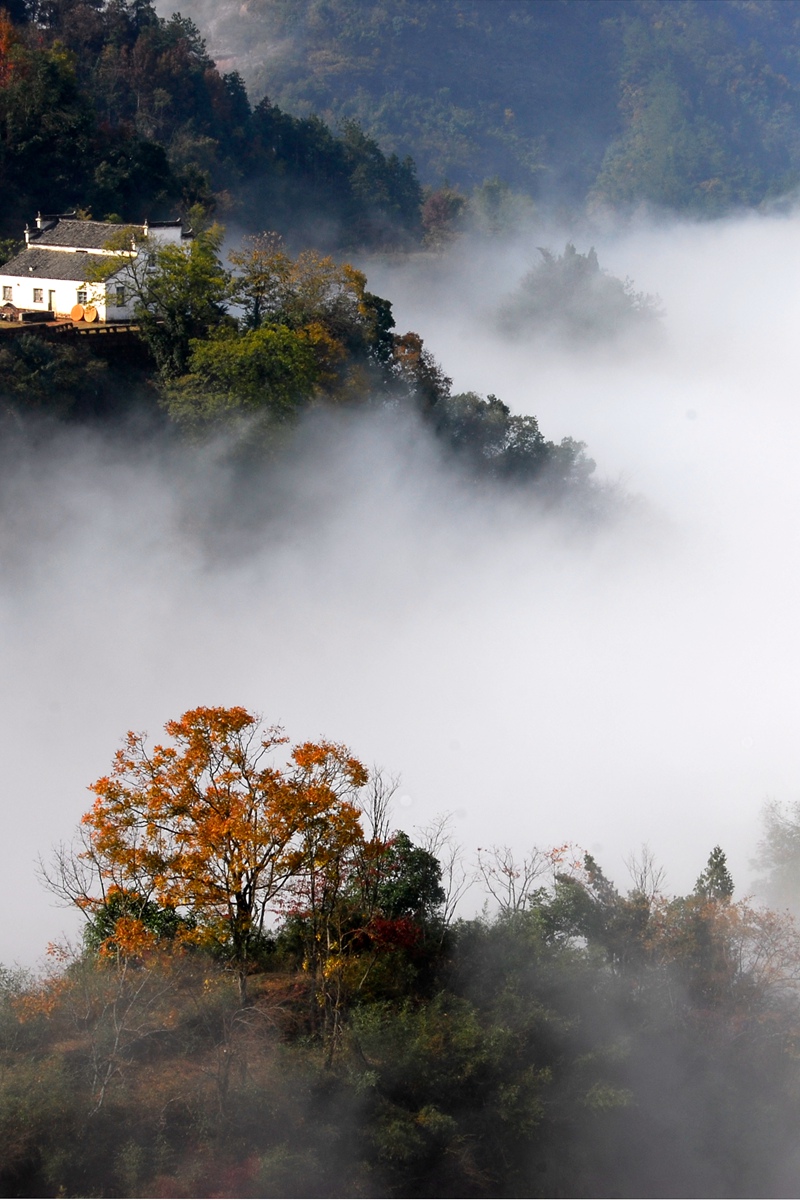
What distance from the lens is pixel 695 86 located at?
6344 inches

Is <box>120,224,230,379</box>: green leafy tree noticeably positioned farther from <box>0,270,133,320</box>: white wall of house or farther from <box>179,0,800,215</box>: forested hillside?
<box>179,0,800,215</box>: forested hillside

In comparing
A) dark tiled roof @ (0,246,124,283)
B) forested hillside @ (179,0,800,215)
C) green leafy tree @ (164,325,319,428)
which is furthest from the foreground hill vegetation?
forested hillside @ (179,0,800,215)

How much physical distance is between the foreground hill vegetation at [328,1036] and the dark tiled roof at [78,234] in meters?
25.1

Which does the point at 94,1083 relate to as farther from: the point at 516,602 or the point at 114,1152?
the point at 516,602

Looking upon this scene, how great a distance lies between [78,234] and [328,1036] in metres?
30.9

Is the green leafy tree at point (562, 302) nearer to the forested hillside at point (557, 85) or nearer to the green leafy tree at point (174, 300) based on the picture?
the forested hillside at point (557, 85)

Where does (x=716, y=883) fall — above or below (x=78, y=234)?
below

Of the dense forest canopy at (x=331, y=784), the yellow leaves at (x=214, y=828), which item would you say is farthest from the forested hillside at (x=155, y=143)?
the yellow leaves at (x=214, y=828)

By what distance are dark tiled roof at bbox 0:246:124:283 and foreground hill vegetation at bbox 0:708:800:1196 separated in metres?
23.2

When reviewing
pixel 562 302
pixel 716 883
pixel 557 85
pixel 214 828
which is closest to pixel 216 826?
pixel 214 828

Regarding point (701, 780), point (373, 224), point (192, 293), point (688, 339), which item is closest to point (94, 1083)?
point (192, 293)

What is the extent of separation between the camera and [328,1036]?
65.8 feet

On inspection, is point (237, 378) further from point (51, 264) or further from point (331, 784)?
point (331, 784)

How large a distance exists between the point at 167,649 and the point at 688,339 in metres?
83.3
